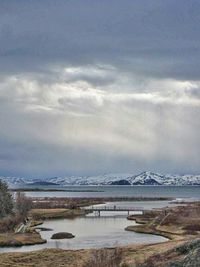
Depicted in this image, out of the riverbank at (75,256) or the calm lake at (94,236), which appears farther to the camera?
the calm lake at (94,236)

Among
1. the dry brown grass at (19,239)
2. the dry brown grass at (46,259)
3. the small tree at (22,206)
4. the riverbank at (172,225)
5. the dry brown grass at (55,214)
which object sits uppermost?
the small tree at (22,206)

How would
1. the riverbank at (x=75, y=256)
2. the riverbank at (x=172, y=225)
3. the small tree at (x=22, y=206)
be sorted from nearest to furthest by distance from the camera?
the riverbank at (x=75, y=256), the riverbank at (x=172, y=225), the small tree at (x=22, y=206)

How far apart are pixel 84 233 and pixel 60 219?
4657 cm

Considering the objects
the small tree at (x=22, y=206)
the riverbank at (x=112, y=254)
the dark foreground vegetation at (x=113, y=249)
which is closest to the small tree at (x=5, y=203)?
the dark foreground vegetation at (x=113, y=249)

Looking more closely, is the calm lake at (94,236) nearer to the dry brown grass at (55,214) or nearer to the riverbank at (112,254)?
the riverbank at (112,254)

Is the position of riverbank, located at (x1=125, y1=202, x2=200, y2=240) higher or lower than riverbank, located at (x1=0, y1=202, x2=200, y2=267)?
higher

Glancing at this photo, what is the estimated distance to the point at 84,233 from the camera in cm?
12125

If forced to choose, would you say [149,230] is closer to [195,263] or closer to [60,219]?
[60,219]

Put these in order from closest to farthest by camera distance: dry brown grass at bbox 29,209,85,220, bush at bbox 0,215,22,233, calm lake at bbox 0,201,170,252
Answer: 1. calm lake at bbox 0,201,170,252
2. bush at bbox 0,215,22,233
3. dry brown grass at bbox 29,209,85,220

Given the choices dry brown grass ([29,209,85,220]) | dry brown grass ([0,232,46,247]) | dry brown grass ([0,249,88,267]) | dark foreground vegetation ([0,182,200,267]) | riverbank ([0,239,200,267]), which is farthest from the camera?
dry brown grass ([29,209,85,220])

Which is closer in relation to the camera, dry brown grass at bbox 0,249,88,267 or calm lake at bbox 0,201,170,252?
dry brown grass at bbox 0,249,88,267

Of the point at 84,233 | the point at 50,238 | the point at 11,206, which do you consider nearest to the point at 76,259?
the point at 50,238

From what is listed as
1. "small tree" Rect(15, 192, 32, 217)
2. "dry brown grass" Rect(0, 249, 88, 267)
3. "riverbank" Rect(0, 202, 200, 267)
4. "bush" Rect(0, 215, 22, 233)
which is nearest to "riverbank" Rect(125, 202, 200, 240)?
"riverbank" Rect(0, 202, 200, 267)

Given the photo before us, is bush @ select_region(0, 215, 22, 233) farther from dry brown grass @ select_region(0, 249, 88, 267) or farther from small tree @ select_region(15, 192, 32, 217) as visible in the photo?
dry brown grass @ select_region(0, 249, 88, 267)
